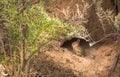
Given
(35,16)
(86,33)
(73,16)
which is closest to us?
(35,16)

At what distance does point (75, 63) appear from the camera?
17.7ft

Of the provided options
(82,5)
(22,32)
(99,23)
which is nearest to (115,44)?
(99,23)

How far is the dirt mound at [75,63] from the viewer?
5332 mm

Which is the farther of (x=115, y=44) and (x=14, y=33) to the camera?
(x=115, y=44)

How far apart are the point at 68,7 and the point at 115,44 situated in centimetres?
87

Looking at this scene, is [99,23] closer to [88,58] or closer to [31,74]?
[88,58]

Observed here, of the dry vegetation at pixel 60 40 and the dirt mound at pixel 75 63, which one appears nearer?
the dry vegetation at pixel 60 40

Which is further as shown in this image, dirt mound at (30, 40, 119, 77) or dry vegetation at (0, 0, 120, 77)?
dirt mound at (30, 40, 119, 77)

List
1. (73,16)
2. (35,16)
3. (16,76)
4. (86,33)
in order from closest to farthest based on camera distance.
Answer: (35,16) → (16,76) → (73,16) → (86,33)

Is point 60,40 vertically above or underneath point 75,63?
above

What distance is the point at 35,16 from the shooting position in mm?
4230

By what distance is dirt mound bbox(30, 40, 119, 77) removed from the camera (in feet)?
17.5

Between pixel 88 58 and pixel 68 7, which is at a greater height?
pixel 68 7

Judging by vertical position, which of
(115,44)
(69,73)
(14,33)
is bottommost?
(69,73)
